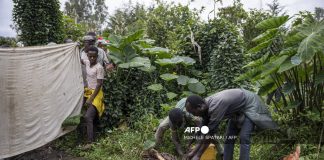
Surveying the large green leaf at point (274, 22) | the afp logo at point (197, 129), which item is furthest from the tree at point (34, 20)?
the large green leaf at point (274, 22)

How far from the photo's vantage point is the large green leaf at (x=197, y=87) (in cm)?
697

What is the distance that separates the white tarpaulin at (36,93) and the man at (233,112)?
2585mm

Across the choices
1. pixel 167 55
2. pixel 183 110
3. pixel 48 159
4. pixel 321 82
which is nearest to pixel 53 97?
pixel 48 159

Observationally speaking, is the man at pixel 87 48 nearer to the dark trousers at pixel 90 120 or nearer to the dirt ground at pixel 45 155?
the dark trousers at pixel 90 120

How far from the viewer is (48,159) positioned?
5.52 metres

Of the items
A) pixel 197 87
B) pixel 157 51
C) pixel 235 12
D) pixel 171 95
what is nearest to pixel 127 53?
pixel 157 51

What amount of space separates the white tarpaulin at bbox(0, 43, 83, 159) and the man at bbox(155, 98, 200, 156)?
1.78m

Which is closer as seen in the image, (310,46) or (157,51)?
(310,46)

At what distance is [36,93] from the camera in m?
5.26

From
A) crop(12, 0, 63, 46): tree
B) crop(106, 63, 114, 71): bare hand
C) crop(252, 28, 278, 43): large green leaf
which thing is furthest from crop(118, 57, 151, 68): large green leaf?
crop(252, 28, 278, 43): large green leaf

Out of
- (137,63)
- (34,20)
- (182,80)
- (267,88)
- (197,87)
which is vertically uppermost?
(34,20)

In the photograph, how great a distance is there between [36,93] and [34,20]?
9.50 ft

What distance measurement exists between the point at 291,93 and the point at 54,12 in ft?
18.2

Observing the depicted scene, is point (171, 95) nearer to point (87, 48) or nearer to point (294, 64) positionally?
point (87, 48)
